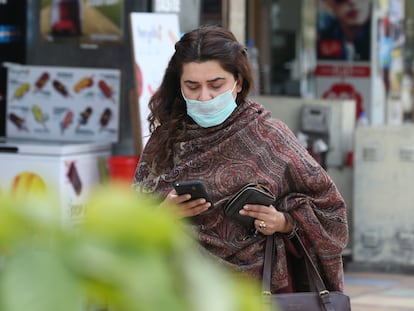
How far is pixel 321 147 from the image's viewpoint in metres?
9.00

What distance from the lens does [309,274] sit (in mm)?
3422

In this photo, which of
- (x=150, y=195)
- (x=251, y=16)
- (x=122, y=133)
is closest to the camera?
(x=150, y=195)

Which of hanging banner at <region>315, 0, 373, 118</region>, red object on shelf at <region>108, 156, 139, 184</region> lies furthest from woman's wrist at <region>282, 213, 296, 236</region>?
hanging banner at <region>315, 0, 373, 118</region>

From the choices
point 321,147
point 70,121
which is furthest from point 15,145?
point 321,147

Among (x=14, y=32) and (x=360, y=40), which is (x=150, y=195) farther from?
(x=360, y=40)

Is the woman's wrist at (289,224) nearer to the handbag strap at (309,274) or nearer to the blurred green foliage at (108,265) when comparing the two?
the handbag strap at (309,274)

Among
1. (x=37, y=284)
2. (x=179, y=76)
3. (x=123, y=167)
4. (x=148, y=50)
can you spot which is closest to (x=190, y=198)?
(x=179, y=76)

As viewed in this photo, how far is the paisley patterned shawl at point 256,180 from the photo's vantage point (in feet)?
11.1

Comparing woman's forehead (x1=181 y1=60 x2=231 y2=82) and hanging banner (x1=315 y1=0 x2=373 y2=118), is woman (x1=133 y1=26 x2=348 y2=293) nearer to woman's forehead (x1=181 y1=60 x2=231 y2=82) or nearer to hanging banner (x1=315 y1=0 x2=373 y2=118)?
woman's forehead (x1=181 y1=60 x2=231 y2=82)

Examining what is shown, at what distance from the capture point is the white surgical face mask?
3.42 meters

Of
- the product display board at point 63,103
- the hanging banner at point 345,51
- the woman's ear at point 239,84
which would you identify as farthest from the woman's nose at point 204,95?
the hanging banner at point 345,51

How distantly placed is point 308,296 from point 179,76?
83 centimetres

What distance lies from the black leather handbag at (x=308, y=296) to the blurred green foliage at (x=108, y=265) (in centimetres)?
251

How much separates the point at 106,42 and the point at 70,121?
0.62 metres
